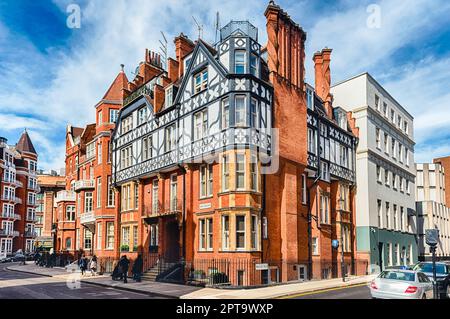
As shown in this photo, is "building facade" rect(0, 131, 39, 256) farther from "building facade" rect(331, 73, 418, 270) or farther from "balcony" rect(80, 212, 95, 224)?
"building facade" rect(331, 73, 418, 270)

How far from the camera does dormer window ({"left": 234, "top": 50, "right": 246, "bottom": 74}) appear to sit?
26625 millimetres

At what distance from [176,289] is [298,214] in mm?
10138

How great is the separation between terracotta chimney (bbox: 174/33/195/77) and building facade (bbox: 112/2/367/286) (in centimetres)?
11

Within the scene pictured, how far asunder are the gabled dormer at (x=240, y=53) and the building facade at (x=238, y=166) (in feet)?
0.22

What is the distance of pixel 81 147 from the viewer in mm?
50062

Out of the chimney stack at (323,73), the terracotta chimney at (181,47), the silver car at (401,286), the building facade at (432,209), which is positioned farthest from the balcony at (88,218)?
the building facade at (432,209)

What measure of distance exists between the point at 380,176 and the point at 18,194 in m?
70.2

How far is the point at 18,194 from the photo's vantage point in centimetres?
8556

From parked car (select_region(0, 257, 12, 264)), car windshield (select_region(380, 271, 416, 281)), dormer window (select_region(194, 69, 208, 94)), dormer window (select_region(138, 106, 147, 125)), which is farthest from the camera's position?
parked car (select_region(0, 257, 12, 264))

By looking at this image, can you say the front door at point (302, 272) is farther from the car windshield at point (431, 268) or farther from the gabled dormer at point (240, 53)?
the gabled dormer at point (240, 53)

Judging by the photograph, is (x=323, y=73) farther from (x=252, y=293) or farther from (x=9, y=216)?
(x=9, y=216)

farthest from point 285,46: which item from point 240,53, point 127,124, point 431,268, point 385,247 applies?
point 385,247

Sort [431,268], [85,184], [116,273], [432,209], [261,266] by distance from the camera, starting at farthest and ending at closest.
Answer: [432,209], [85,184], [116,273], [261,266], [431,268]

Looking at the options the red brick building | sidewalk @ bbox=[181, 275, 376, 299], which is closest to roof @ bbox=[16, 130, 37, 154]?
the red brick building
